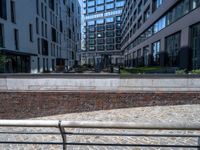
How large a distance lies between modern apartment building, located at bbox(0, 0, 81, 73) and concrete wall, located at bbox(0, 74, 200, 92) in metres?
8.17

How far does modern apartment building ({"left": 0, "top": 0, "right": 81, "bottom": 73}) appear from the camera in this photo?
20734mm

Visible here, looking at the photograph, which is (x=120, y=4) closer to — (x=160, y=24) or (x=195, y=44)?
(x=160, y=24)

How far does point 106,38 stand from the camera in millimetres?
92812

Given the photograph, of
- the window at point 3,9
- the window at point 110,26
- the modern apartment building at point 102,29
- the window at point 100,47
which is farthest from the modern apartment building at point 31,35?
the window at point 100,47

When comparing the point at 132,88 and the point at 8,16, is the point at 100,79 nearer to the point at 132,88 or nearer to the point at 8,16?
the point at 132,88

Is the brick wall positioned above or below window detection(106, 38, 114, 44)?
below

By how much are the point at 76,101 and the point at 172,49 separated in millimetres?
16201

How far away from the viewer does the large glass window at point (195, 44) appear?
1533 cm

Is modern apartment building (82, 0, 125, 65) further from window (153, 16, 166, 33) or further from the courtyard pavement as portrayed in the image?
the courtyard pavement

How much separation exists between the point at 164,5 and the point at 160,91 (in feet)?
58.4

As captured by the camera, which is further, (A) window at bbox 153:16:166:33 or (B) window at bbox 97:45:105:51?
(B) window at bbox 97:45:105:51

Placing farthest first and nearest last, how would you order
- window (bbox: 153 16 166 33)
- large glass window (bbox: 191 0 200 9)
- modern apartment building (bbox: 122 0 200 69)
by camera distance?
window (bbox: 153 16 166 33) < modern apartment building (bbox: 122 0 200 69) < large glass window (bbox: 191 0 200 9)

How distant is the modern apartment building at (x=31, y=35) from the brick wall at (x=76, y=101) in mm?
8650

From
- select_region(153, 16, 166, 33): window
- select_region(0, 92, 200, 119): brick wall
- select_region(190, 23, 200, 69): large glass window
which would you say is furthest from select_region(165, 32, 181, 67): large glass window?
select_region(0, 92, 200, 119): brick wall
